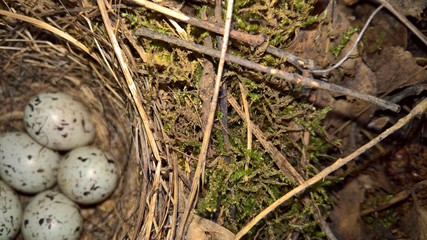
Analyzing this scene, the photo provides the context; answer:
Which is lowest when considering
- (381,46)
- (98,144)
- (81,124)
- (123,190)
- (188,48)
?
(123,190)

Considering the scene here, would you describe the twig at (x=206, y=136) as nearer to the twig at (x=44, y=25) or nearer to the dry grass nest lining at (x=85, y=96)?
the dry grass nest lining at (x=85, y=96)

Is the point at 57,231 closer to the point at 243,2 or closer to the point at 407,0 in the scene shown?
the point at 243,2

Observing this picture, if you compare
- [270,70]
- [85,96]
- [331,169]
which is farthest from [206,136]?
[85,96]

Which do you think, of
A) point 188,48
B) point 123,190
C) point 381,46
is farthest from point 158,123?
point 381,46

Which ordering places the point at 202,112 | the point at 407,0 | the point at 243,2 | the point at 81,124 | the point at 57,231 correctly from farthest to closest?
the point at 81,124 < the point at 57,231 < the point at 407,0 < the point at 202,112 < the point at 243,2

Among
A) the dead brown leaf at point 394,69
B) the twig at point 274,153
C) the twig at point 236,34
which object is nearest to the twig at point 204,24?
the twig at point 236,34

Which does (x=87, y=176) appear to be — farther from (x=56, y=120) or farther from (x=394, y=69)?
(x=394, y=69)
